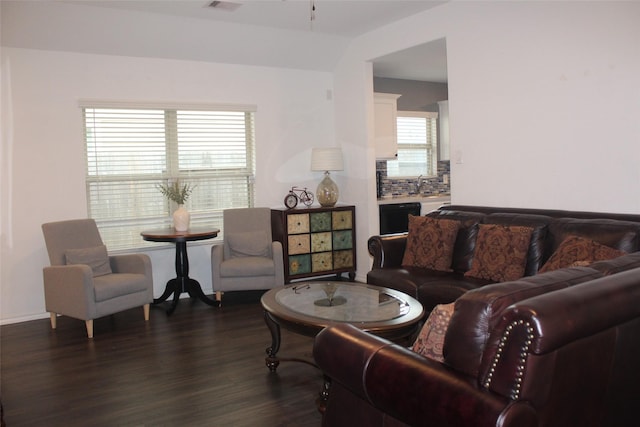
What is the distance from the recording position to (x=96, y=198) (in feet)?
17.7

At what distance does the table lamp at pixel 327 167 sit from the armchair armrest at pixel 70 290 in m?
2.78

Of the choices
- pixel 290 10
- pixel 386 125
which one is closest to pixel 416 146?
pixel 386 125

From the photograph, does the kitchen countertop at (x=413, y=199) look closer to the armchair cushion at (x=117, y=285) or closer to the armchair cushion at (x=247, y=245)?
the armchair cushion at (x=247, y=245)

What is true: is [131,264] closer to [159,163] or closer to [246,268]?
[246,268]

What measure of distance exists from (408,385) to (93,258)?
3867mm

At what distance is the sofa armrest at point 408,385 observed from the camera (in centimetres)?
144

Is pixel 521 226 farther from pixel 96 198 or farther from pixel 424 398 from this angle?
pixel 96 198

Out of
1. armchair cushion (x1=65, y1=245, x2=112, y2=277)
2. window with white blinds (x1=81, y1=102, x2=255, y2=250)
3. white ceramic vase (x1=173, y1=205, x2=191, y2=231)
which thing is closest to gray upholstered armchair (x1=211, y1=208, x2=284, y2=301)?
white ceramic vase (x1=173, y1=205, x2=191, y2=231)

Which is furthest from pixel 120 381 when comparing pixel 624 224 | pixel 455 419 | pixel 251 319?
pixel 624 224

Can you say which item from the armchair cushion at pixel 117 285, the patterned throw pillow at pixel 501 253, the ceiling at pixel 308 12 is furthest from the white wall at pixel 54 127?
the patterned throw pillow at pixel 501 253

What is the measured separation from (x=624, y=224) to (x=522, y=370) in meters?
2.31

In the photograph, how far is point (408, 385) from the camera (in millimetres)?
1674

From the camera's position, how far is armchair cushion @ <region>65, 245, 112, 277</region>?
4.68 meters

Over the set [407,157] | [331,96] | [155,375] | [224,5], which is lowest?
[155,375]
